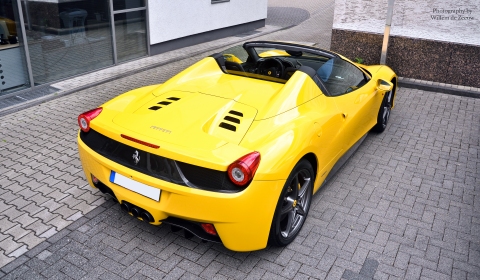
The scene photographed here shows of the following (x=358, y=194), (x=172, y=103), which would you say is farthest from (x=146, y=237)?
(x=358, y=194)

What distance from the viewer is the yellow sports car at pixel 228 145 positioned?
3.17m

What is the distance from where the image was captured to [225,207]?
3.11m

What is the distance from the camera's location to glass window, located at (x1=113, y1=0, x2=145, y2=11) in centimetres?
929

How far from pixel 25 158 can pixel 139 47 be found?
216 inches

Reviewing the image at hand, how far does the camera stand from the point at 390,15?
839cm

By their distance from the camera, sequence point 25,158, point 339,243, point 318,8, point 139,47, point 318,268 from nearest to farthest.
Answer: point 318,268
point 339,243
point 25,158
point 139,47
point 318,8

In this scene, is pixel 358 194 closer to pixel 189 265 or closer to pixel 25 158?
pixel 189 265

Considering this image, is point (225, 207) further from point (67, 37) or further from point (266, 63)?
point (67, 37)

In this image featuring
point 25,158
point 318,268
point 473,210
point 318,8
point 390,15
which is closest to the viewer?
point 318,268

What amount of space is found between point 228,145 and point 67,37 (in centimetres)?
628

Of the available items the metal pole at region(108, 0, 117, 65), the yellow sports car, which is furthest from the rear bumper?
the metal pole at region(108, 0, 117, 65)

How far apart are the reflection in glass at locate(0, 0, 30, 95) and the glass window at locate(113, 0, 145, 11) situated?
241 cm

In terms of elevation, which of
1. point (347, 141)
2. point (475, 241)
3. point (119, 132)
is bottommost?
point (475, 241)

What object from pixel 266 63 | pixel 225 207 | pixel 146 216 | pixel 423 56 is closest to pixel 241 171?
pixel 225 207
